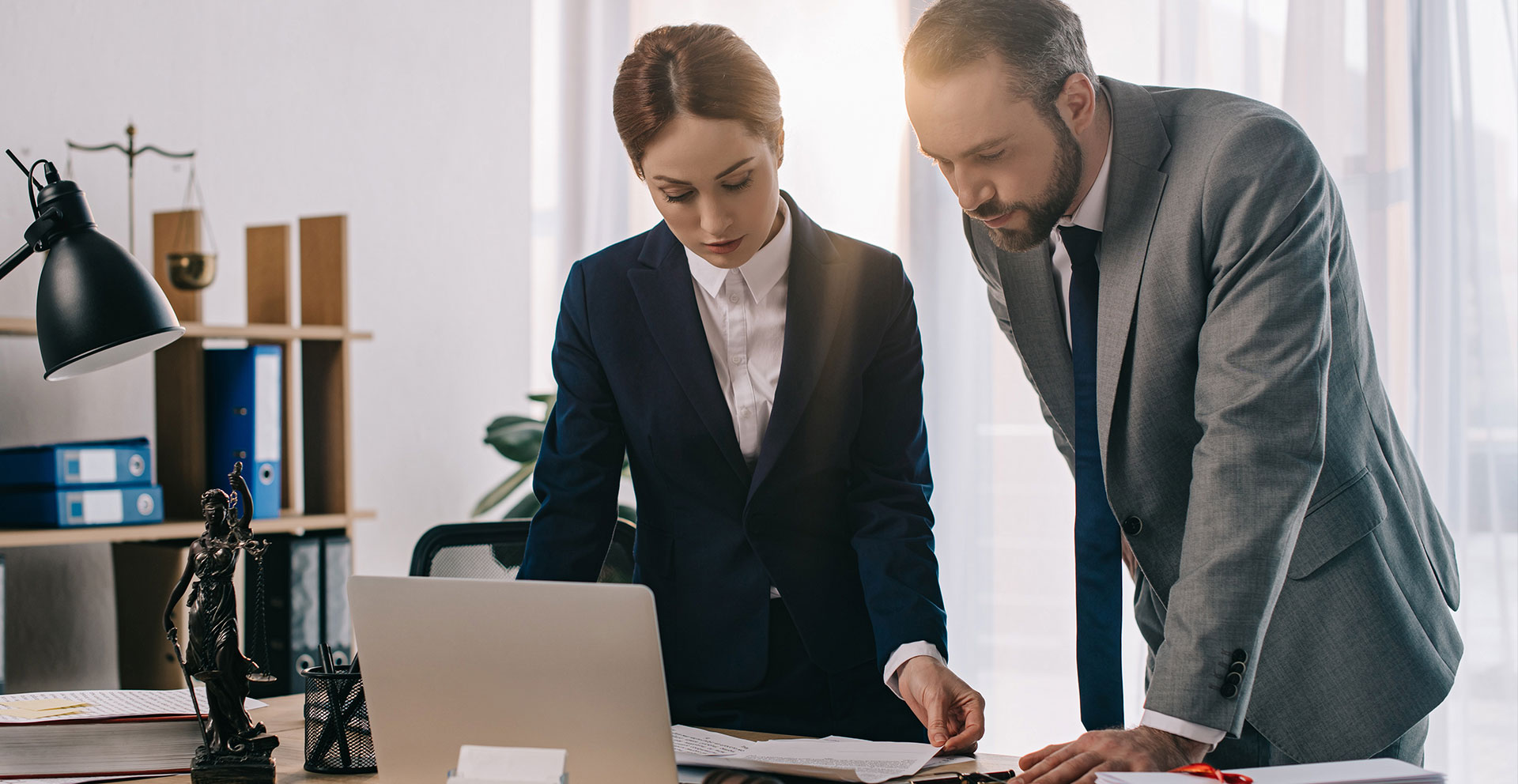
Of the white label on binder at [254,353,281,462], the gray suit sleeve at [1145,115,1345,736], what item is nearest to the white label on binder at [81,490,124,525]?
the white label on binder at [254,353,281,462]

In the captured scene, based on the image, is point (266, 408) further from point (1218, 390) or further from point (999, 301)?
point (1218, 390)

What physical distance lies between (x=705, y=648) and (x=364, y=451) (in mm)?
2115

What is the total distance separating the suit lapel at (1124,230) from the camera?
1.27m

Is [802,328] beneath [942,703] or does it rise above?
above

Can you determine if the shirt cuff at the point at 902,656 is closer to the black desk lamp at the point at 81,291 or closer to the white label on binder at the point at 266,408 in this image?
the black desk lamp at the point at 81,291

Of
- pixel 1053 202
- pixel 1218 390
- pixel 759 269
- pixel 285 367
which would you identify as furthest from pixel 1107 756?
pixel 285 367

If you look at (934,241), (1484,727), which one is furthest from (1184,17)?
(1484,727)

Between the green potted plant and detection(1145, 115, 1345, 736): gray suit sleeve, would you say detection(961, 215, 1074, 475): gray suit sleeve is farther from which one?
the green potted plant

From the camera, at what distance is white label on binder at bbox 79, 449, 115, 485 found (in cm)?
229

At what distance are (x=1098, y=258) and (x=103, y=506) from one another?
6.64ft

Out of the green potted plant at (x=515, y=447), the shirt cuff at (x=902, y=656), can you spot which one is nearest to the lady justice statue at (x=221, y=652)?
the shirt cuff at (x=902, y=656)

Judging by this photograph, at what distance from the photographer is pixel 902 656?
133 cm

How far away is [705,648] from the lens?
1.42 metres

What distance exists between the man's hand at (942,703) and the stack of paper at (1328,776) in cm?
33
